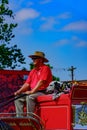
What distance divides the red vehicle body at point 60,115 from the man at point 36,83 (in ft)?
0.45

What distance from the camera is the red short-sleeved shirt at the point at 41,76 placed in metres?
7.68

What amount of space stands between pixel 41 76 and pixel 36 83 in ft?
0.56

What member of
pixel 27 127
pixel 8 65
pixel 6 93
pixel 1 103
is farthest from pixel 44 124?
pixel 8 65

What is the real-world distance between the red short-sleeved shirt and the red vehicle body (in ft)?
0.85

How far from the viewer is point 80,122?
7.18 meters

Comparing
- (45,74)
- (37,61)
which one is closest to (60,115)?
(45,74)

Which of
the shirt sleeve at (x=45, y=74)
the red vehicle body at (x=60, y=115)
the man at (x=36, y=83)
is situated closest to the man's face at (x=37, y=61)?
the man at (x=36, y=83)

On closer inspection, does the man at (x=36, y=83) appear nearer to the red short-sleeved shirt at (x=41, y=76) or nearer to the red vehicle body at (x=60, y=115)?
the red short-sleeved shirt at (x=41, y=76)

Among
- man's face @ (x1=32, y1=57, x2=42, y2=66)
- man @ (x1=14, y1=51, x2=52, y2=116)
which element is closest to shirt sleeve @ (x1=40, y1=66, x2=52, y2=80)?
man @ (x1=14, y1=51, x2=52, y2=116)

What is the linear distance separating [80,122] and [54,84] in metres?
0.74

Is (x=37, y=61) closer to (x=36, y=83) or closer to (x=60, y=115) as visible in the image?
(x=36, y=83)

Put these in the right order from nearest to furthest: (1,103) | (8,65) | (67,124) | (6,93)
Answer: (67,124) < (1,103) < (6,93) < (8,65)

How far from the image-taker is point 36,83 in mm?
7805

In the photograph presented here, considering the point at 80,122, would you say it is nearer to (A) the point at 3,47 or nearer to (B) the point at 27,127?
(B) the point at 27,127
